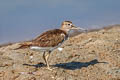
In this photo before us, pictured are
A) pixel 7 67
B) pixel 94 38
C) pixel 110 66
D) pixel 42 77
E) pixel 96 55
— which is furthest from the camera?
pixel 94 38

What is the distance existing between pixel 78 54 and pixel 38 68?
376 cm

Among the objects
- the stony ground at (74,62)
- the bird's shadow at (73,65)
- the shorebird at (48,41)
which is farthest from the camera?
the bird's shadow at (73,65)

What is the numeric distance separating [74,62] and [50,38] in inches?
121

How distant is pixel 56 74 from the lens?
13555 mm

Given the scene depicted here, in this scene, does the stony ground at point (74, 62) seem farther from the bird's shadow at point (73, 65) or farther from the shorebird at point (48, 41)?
the shorebird at point (48, 41)

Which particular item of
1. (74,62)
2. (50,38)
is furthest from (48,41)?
(74,62)

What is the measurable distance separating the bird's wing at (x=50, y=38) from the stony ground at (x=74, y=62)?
1.09 meters

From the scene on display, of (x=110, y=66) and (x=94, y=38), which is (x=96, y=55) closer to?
(x=110, y=66)

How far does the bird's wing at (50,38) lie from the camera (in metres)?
13.3

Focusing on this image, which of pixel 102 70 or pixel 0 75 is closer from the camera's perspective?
pixel 0 75

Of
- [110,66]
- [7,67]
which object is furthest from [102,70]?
[7,67]

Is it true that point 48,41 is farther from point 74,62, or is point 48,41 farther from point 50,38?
point 74,62

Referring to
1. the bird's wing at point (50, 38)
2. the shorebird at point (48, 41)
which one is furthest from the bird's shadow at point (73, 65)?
the bird's wing at point (50, 38)

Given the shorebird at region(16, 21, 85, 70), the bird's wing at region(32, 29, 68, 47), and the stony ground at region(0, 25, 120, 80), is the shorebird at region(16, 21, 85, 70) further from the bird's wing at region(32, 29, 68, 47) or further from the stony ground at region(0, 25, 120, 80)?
the stony ground at region(0, 25, 120, 80)
